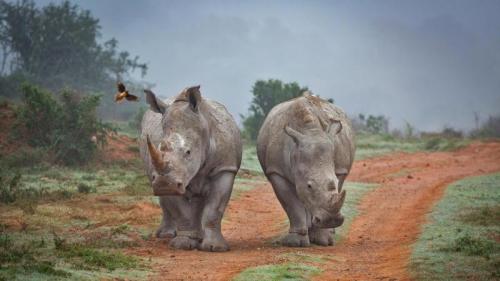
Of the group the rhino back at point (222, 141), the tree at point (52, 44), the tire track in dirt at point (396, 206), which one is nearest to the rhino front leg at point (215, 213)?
the rhino back at point (222, 141)

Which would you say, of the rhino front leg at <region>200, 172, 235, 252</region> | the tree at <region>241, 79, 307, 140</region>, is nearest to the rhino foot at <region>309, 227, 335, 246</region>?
the rhino front leg at <region>200, 172, 235, 252</region>

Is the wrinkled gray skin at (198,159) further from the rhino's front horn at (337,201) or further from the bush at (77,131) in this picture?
the bush at (77,131)

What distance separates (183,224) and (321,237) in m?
2.13

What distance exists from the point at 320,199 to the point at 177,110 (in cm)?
240

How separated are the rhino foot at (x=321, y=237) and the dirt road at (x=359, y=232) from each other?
0.24 m

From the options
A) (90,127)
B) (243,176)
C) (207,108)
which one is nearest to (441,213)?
(207,108)

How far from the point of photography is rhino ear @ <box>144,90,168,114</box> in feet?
39.2

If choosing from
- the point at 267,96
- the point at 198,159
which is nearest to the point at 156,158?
the point at 198,159

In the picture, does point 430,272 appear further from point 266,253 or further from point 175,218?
point 175,218

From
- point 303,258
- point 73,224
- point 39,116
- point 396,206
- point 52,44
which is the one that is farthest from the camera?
point 52,44

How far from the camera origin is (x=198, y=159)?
37.8 ft

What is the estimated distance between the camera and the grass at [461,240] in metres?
9.58

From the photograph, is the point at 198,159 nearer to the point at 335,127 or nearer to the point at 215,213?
the point at 215,213

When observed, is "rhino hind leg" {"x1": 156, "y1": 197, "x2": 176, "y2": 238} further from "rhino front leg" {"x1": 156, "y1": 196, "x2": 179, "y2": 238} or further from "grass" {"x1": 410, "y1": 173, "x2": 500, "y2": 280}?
"grass" {"x1": 410, "y1": 173, "x2": 500, "y2": 280}
